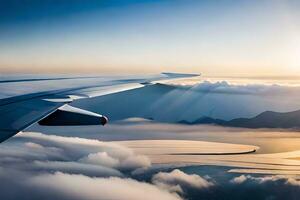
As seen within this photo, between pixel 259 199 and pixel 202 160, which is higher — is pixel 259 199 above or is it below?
below

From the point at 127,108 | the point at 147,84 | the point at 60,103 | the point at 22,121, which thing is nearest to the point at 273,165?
the point at 147,84

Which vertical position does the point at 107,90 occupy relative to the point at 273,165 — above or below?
above

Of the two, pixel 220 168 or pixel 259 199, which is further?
pixel 259 199

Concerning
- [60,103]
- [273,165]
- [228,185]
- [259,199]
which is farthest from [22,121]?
[259,199]

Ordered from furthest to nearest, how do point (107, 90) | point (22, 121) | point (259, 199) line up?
point (259, 199) < point (107, 90) < point (22, 121)

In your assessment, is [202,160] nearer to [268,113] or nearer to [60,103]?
[60,103]

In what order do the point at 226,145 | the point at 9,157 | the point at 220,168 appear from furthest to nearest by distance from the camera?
the point at 226,145, the point at 220,168, the point at 9,157

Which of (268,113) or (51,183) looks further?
Result: (268,113)

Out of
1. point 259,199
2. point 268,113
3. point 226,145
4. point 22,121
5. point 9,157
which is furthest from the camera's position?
point 268,113

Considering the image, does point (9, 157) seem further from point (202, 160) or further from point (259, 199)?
point (259, 199)
